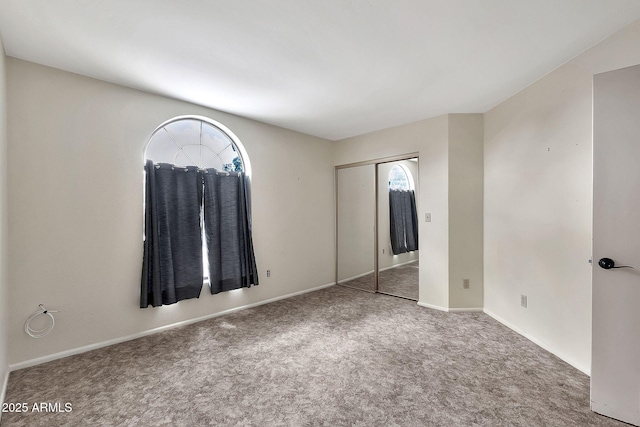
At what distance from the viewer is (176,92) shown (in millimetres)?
2770

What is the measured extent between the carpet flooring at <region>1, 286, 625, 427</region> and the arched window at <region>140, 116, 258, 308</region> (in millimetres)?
585

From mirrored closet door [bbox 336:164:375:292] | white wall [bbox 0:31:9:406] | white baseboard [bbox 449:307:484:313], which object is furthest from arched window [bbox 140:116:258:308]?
white baseboard [bbox 449:307:484:313]

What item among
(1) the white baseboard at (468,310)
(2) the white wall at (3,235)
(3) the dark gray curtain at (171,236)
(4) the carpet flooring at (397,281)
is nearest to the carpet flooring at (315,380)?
(2) the white wall at (3,235)

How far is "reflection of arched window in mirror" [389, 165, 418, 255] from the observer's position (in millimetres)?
3809

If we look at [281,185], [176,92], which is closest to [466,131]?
[281,185]

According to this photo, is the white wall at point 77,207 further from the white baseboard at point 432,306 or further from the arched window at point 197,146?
the white baseboard at point 432,306

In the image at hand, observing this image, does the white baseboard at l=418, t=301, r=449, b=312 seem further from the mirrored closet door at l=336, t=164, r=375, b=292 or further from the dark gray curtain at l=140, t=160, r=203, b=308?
the dark gray curtain at l=140, t=160, r=203, b=308

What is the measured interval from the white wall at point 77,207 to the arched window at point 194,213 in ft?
0.47

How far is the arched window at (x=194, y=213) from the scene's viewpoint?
9.04ft

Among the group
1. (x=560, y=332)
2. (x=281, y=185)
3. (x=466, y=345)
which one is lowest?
(x=466, y=345)

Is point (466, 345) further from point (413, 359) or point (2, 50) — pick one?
point (2, 50)

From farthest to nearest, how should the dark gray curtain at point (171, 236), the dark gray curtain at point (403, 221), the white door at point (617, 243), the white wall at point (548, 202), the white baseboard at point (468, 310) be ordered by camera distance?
the dark gray curtain at point (403, 221) < the white baseboard at point (468, 310) < the dark gray curtain at point (171, 236) < the white wall at point (548, 202) < the white door at point (617, 243)

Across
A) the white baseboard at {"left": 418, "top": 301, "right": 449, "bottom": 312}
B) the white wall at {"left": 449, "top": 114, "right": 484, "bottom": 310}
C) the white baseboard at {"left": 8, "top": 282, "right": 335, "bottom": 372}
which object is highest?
the white wall at {"left": 449, "top": 114, "right": 484, "bottom": 310}

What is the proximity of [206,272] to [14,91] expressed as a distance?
7.60ft
